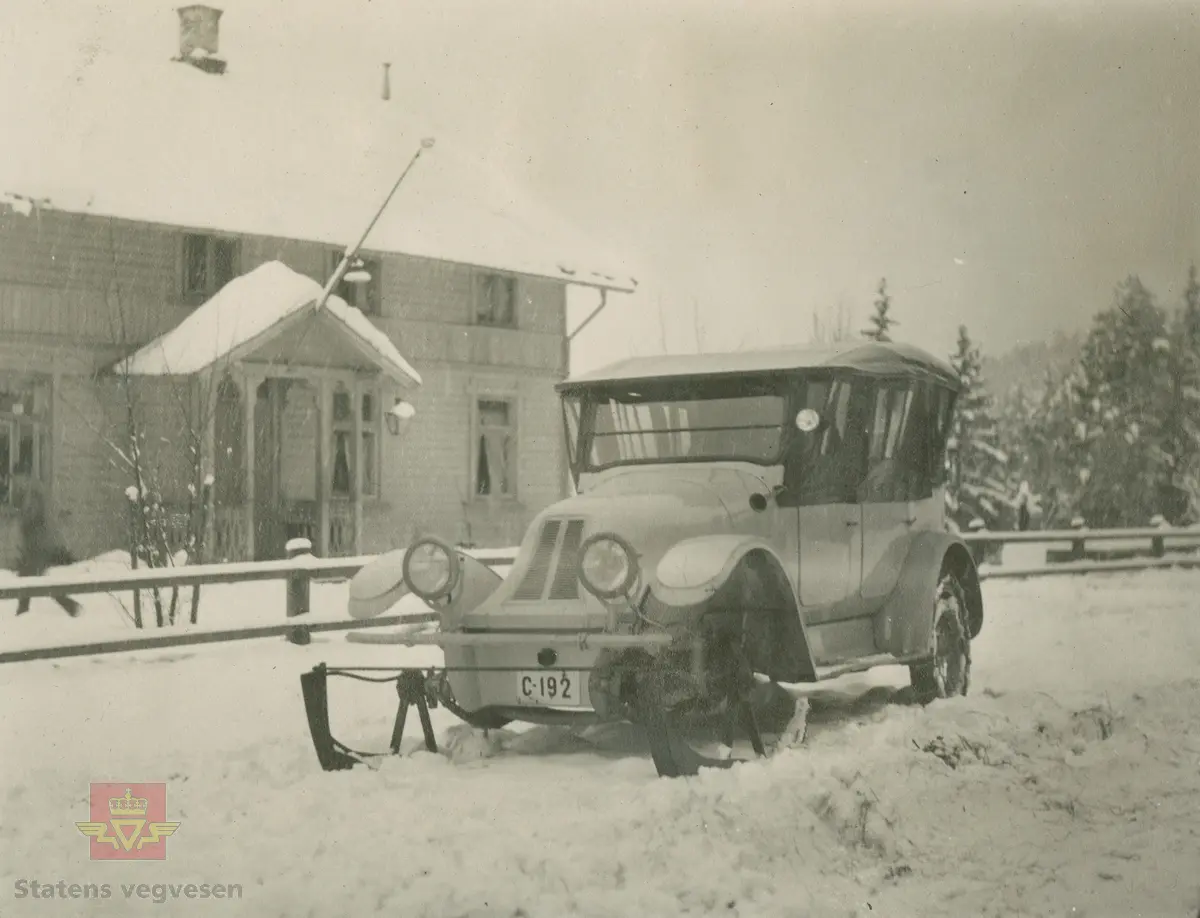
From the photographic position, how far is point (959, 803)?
13.5 feet

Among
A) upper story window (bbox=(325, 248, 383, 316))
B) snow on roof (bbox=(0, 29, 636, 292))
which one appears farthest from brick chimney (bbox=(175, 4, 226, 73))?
upper story window (bbox=(325, 248, 383, 316))

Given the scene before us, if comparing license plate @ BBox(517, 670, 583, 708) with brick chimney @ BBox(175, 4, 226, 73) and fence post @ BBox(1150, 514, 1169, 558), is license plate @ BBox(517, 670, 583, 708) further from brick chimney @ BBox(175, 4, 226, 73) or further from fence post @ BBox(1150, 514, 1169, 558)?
fence post @ BBox(1150, 514, 1169, 558)

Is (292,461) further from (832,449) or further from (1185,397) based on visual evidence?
(1185,397)

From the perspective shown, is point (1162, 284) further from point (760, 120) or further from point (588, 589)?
point (588, 589)

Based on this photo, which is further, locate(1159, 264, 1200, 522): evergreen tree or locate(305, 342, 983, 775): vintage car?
locate(1159, 264, 1200, 522): evergreen tree

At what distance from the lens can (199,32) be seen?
5.36 metres

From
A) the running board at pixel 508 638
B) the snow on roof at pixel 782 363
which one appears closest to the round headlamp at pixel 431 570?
the running board at pixel 508 638

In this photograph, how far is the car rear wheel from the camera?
5.65m

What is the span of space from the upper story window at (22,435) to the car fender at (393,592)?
13.4 ft

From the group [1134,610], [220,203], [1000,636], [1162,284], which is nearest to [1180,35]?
[1162,284]

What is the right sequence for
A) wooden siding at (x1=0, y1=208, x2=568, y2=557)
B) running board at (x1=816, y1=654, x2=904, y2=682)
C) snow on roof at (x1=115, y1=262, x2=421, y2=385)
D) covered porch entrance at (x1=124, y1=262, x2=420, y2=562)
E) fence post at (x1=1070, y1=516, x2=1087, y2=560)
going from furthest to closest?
snow on roof at (x1=115, y1=262, x2=421, y2=385), covered porch entrance at (x1=124, y1=262, x2=420, y2=562), wooden siding at (x1=0, y1=208, x2=568, y2=557), fence post at (x1=1070, y1=516, x2=1087, y2=560), running board at (x1=816, y1=654, x2=904, y2=682)

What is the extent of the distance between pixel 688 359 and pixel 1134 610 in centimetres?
201

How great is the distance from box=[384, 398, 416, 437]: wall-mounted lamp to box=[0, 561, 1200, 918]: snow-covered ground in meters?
6.82

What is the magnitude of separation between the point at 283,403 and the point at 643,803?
793 cm
